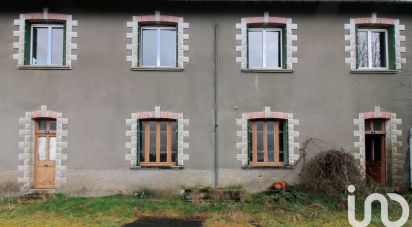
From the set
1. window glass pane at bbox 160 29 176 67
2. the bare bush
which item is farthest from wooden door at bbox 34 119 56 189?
the bare bush

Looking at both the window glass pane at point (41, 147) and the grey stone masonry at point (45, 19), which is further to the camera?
the window glass pane at point (41, 147)

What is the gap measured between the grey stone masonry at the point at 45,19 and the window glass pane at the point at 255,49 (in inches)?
201

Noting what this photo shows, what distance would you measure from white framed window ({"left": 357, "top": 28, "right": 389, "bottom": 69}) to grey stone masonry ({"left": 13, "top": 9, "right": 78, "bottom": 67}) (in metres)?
8.42

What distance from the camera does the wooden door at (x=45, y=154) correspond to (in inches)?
427

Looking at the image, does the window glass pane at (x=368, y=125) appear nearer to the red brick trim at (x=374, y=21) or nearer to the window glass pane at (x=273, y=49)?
the red brick trim at (x=374, y=21)

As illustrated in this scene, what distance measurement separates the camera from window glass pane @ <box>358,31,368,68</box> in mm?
11305

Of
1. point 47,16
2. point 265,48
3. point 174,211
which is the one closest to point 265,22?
point 265,48

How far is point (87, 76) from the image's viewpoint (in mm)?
10836

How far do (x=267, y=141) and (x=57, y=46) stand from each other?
679 cm


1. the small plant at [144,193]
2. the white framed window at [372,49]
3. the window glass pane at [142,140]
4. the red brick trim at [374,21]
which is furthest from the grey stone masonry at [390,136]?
the window glass pane at [142,140]

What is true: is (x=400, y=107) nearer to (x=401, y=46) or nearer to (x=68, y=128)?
(x=401, y=46)

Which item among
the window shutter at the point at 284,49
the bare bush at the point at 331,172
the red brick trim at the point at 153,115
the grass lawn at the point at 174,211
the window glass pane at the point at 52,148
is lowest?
the grass lawn at the point at 174,211

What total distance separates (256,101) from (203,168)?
96.7 inches

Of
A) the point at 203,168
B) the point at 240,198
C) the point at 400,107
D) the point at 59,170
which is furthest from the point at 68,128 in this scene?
the point at 400,107
